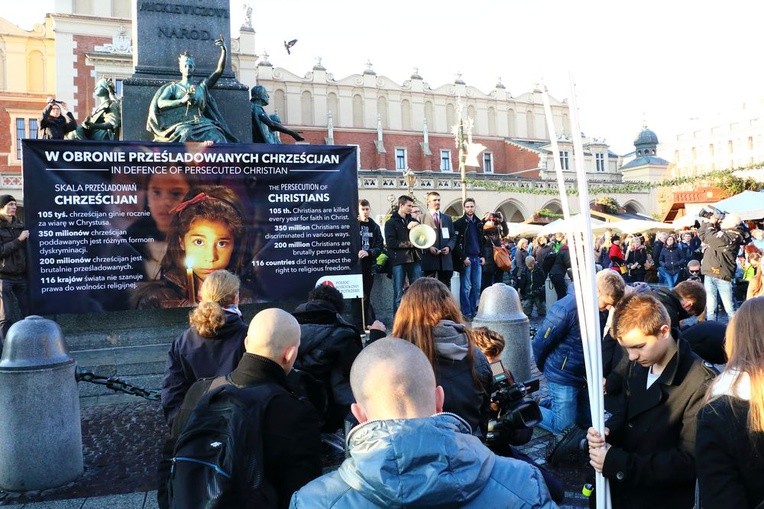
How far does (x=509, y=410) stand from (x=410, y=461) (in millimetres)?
2074

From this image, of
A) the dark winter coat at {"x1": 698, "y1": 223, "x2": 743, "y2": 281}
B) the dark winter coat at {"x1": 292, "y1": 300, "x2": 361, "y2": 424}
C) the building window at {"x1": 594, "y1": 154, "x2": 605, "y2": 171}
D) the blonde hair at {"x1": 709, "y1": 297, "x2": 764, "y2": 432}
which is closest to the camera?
the blonde hair at {"x1": 709, "y1": 297, "x2": 764, "y2": 432}

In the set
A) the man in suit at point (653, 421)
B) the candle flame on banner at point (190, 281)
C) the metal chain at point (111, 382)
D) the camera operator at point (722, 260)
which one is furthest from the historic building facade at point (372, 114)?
the man in suit at point (653, 421)

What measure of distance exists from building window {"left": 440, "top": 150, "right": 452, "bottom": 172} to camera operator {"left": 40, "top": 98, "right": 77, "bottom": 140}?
185 feet

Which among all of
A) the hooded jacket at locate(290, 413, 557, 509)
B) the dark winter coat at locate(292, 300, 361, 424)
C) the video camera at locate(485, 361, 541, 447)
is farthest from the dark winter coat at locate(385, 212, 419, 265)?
the hooded jacket at locate(290, 413, 557, 509)

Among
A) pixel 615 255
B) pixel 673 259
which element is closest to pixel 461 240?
pixel 615 255

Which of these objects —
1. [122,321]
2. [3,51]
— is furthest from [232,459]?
[3,51]

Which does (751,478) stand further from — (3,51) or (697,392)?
(3,51)

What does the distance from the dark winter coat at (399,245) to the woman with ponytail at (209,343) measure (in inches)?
199

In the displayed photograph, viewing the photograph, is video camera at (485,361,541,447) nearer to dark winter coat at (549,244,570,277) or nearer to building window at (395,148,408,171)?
dark winter coat at (549,244,570,277)

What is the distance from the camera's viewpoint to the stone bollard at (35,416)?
4387 millimetres

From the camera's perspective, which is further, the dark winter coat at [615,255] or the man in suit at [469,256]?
the dark winter coat at [615,255]

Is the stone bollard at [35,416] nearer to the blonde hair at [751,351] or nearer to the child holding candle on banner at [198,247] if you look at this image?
the child holding candle on banner at [198,247]

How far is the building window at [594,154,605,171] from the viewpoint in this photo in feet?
222

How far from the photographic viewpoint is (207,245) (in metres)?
7.59
